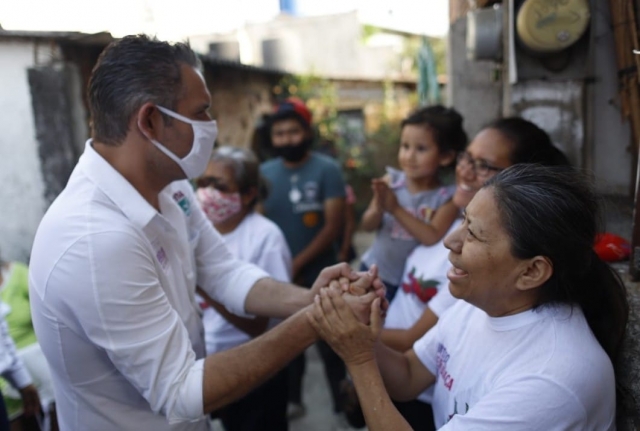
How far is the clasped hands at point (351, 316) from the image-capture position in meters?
1.73

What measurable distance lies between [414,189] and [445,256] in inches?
26.8

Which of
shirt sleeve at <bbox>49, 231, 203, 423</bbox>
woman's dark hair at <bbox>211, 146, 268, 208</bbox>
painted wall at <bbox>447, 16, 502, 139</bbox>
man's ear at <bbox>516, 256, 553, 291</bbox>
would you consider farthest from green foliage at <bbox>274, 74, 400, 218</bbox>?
man's ear at <bbox>516, 256, 553, 291</bbox>

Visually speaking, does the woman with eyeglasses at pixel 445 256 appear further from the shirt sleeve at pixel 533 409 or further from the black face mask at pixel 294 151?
the black face mask at pixel 294 151

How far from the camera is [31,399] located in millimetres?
2971

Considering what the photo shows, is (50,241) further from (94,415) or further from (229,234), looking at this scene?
(229,234)

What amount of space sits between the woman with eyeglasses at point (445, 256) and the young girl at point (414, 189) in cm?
32

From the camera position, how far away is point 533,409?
132 cm

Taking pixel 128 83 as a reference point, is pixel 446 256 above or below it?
below

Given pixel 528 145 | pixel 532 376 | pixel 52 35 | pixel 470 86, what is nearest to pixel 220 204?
pixel 528 145

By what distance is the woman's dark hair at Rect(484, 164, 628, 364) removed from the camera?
57.1 inches

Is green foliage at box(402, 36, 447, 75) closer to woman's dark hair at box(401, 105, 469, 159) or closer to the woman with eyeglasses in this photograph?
woman's dark hair at box(401, 105, 469, 159)

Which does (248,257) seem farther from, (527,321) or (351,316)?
(527,321)

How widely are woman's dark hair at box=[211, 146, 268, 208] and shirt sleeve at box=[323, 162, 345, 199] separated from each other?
0.94 metres

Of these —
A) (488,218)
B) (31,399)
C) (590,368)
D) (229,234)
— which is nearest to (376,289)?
(488,218)
